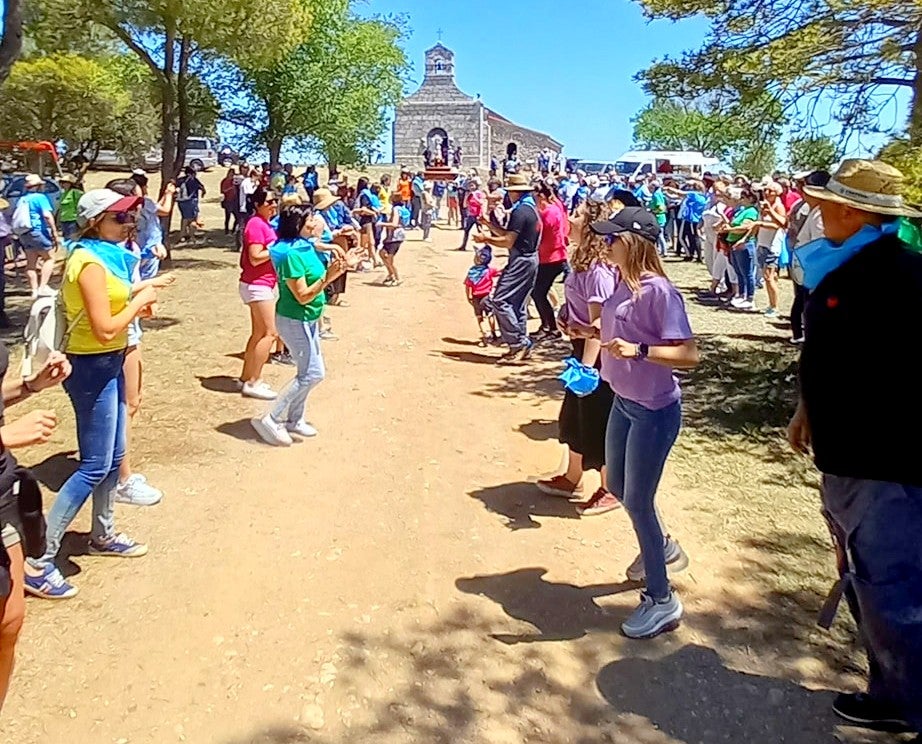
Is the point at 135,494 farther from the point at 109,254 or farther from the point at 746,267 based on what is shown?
the point at 746,267

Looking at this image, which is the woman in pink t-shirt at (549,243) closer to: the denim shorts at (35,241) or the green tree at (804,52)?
the green tree at (804,52)

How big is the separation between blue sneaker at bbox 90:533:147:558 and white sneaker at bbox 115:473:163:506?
0.64 metres

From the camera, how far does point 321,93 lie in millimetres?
20953

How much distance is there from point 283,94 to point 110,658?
19.2 meters

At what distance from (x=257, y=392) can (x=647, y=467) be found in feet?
14.4

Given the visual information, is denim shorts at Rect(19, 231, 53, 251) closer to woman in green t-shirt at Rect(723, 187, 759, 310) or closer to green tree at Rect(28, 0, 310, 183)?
green tree at Rect(28, 0, 310, 183)

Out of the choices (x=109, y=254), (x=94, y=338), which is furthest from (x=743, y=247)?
(x=94, y=338)

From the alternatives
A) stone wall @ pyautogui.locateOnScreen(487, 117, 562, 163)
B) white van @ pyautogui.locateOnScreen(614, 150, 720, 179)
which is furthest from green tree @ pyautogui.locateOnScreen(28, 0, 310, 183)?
stone wall @ pyautogui.locateOnScreen(487, 117, 562, 163)

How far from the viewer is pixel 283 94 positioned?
2081 cm

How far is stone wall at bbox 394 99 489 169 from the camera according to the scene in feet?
220

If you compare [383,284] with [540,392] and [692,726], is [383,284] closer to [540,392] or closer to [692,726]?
[540,392]

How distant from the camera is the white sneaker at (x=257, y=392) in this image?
7227 mm

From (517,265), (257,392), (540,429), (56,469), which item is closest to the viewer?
(56,469)

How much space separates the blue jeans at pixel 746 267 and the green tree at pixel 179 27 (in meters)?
8.15
